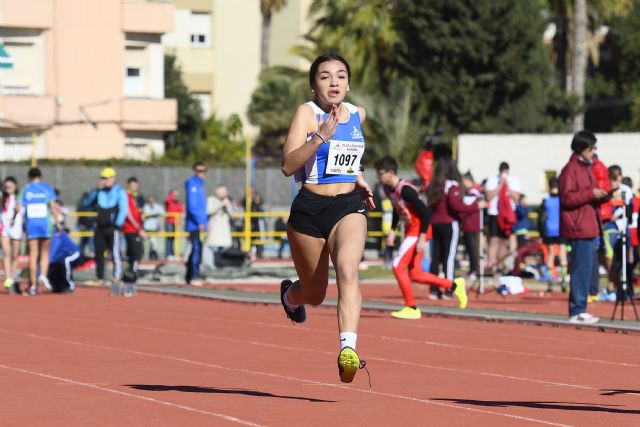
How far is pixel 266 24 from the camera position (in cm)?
8006

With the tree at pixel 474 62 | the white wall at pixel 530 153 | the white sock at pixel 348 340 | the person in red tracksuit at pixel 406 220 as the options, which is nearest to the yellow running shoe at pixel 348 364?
the white sock at pixel 348 340

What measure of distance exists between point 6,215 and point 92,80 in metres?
28.2

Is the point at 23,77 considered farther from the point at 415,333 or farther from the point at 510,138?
the point at 415,333

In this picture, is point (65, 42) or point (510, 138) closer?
point (510, 138)

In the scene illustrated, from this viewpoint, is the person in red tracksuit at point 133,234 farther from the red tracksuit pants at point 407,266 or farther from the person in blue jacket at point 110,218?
the red tracksuit pants at point 407,266

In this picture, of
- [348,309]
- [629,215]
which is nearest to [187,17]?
[629,215]

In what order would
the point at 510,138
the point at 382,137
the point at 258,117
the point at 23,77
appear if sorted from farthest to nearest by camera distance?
1. the point at 258,117
2. the point at 382,137
3. the point at 23,77
4. the point at 510,138

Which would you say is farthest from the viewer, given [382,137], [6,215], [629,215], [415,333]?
[382,137]

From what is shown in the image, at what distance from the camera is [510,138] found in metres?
40.8

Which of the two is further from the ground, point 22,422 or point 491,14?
A: point 491,14

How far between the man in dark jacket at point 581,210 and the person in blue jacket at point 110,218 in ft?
37.2

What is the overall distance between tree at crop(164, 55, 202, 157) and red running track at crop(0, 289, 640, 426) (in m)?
49.8

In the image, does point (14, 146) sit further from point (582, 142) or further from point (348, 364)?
point (348, 364)

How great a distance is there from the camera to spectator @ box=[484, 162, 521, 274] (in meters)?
30.9
